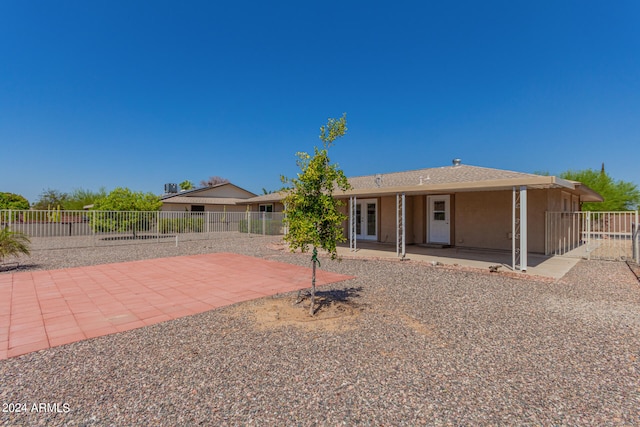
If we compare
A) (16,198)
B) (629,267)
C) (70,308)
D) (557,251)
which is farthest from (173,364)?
(16,198)

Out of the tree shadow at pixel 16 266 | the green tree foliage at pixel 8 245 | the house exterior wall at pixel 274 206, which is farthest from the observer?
the house exterior wall at pixel 274 206

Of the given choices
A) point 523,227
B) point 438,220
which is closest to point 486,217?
point 438,220

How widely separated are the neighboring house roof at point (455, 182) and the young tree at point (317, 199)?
0.52m

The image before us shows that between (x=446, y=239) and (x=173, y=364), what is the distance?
1265 cm

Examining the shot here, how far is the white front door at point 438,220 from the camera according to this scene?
13.7 meters

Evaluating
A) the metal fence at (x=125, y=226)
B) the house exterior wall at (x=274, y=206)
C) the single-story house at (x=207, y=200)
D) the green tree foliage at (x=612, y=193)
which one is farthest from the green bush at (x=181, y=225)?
the green tree foliage at (x=612, y=193)

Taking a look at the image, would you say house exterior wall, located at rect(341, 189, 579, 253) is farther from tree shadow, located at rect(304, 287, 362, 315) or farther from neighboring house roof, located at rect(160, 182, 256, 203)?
neighboring house roof, located at rect(160, 182, 256, 203)

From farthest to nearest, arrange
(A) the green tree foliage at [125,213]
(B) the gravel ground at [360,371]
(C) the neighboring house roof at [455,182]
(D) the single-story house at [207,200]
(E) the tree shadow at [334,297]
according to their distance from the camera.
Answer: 1. (D) the single-story house at [207,200]
2. (A) the green tree foliage at [125,213]
3. (C) the neighboring house roof at [455,182]
4. (E) the tree shadow at [334,297]
5. (B) the gravel ground at [360,371]

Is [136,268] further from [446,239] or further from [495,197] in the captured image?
[495,197]

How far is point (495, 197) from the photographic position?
40.3 ft

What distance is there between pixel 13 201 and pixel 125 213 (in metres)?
29.1

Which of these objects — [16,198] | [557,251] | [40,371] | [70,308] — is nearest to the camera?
[40,371]

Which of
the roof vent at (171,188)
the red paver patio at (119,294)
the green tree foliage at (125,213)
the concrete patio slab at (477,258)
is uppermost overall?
the roof vent at (171,188)

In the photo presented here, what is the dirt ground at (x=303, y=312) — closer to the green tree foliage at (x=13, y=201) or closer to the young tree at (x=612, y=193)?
the young tree at (x=612, y=193)
